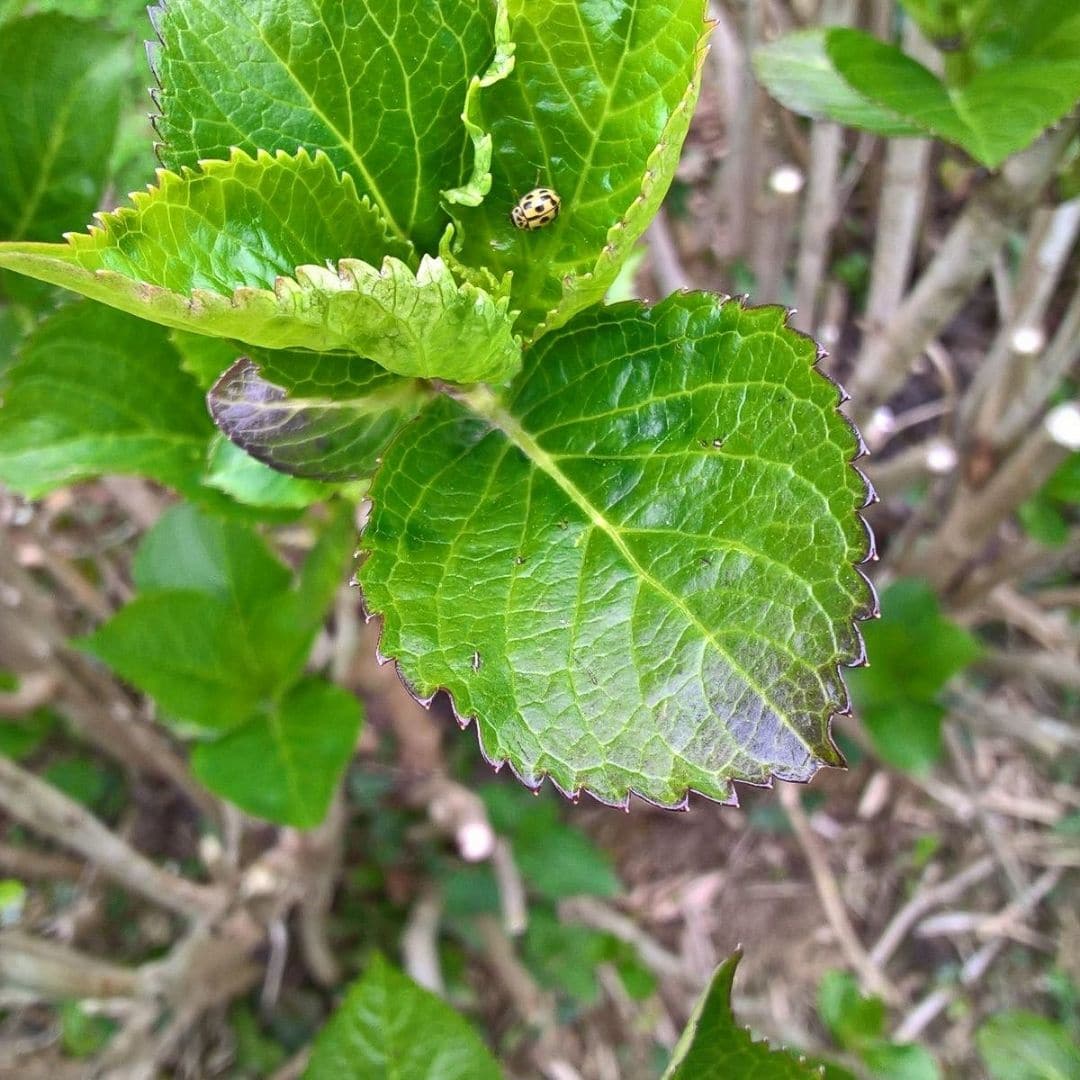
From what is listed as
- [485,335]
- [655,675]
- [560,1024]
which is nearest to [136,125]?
[485,335]

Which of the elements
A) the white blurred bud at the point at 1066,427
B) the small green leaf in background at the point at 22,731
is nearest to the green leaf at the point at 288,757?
the small green leaf in background at the point at 22,731

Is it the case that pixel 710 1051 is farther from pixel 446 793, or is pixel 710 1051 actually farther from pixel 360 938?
pixel 360 938

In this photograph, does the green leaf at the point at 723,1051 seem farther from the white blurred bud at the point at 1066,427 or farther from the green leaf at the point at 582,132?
the white blurred bud at the point at 1066,427

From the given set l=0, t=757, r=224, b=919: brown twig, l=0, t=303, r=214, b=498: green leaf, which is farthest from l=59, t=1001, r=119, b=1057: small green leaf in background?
l=0, t=303, r=214, b=498: green leaf

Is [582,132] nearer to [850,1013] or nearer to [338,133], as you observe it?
[338,133]

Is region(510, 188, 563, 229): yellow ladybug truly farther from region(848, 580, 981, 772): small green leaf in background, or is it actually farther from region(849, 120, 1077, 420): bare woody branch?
region(848, 580, 981, 772): small green leaf in background
